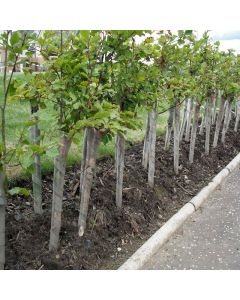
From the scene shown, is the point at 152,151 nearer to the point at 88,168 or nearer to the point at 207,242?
the point at 207,242

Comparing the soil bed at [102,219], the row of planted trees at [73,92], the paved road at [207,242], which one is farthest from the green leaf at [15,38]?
the paved road at [207,242]

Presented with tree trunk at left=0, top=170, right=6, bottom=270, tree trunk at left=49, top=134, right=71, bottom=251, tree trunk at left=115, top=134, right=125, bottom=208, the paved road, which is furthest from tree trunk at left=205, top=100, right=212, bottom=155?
tree trunk at left=0, top=170, right=6, bottom=270

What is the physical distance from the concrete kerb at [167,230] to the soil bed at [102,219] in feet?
0.39

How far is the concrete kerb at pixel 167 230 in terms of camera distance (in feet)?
10.1

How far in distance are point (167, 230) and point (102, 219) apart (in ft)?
2.18

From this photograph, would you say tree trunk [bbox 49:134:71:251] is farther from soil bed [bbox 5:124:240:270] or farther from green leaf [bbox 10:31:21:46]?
green leaf [bbox 10:31:21:46]

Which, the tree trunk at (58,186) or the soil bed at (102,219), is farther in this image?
the soil bed at (102,219)

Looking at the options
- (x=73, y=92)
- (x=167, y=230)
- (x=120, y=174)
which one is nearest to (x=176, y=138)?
(x=120, y=174)

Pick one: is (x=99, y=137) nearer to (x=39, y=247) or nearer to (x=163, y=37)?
(x=39, y=247)

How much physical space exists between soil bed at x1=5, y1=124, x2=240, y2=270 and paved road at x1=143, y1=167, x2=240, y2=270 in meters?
0.25

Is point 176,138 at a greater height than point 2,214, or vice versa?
point 2,214

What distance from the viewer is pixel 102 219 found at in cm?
340

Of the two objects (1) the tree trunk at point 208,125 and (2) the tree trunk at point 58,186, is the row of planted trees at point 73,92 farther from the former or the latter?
(1) the tree trunk at point 208,125
